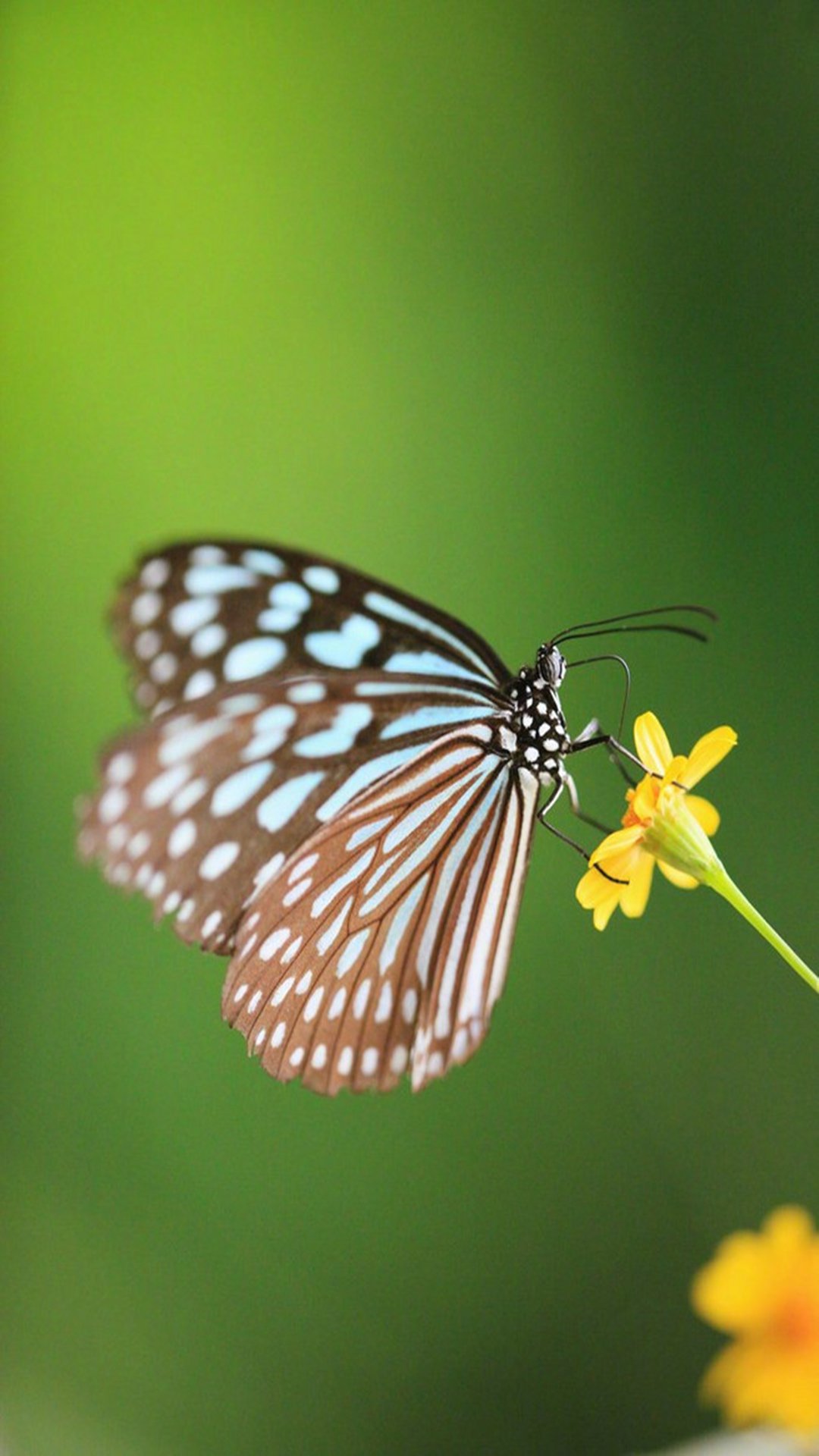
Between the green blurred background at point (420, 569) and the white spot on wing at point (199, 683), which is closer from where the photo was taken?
the white spot on wing at point (199, 683)

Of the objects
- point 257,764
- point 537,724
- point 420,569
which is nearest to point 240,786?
point 257,764

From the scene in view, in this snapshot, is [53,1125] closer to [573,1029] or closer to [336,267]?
[573,1029]

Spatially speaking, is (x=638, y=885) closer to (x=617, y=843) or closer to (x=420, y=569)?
(x=617, y=843)

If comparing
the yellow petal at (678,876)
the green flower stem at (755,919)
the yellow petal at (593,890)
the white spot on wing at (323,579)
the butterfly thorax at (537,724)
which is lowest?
the green flower stem at (755,919)

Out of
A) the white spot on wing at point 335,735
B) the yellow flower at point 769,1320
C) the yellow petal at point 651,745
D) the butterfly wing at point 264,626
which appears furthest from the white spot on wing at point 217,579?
the yellow flower at point 769,1320

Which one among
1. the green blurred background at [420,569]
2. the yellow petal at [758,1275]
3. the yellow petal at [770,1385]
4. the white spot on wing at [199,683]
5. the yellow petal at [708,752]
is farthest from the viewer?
the green blurred background at [420,569]

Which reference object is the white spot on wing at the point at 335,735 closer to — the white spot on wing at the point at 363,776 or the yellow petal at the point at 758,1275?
the white spot on wing at the point at 363,776

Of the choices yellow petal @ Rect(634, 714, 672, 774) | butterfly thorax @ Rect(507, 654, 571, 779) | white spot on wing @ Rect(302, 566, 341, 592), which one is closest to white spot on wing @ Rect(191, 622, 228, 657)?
white spot on wing @ Rect(302, 566, 341, 592)
